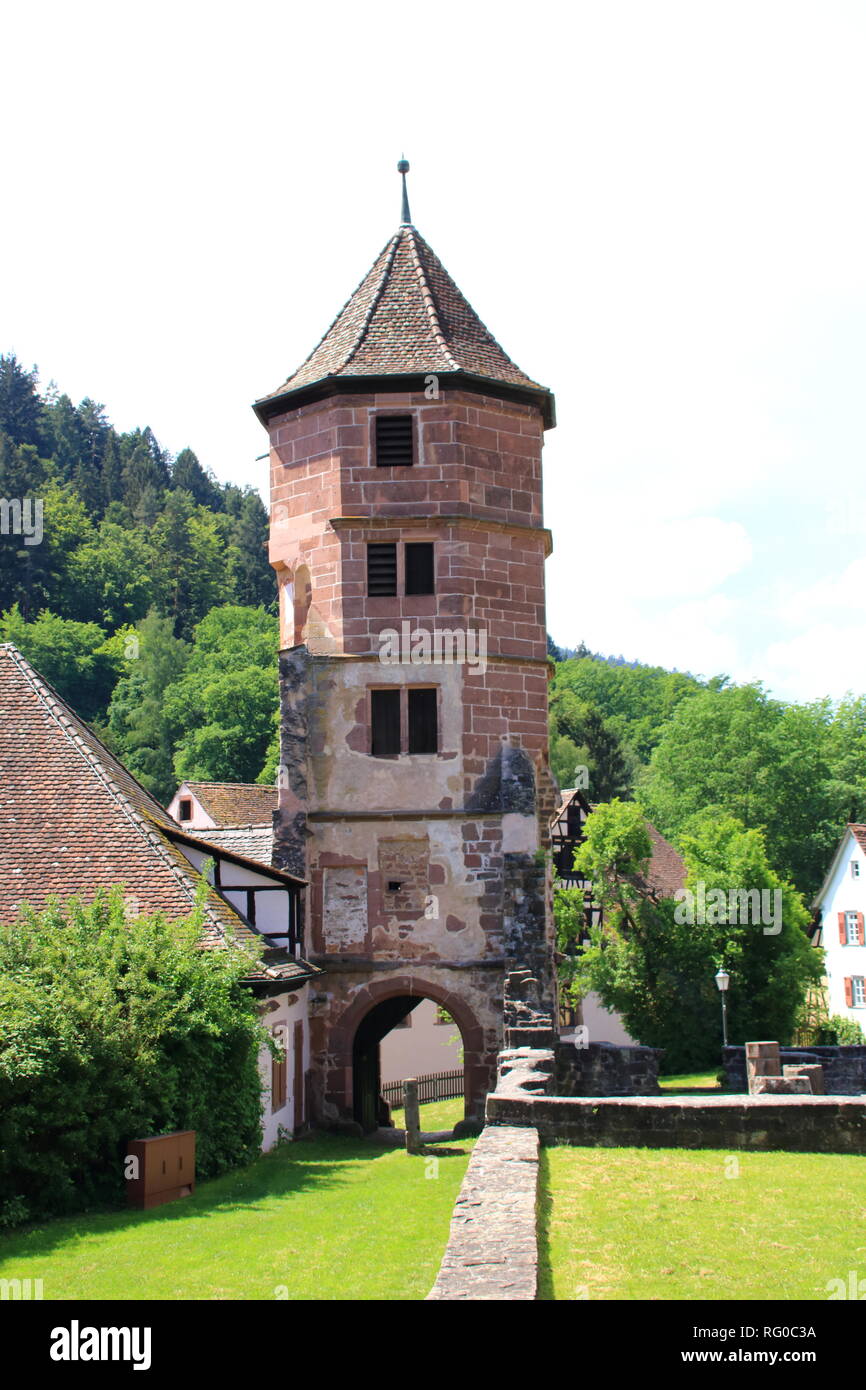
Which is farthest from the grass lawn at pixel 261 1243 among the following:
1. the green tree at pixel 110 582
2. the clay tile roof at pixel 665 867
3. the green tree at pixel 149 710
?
the green tree at pixel 110 582

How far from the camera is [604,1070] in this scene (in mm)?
21844

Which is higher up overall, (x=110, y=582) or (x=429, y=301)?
(x=110, y=582)

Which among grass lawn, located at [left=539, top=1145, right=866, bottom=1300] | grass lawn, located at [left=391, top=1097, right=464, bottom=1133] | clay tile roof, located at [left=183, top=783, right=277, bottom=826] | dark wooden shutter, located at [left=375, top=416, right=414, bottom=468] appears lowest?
grass lawn, located at [left=391, top=1097, right=464, bottom=1133]

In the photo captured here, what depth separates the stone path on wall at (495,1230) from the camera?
23.6 ft

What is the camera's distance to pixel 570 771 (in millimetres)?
67625

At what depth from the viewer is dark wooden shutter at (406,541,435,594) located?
23219 millimetres

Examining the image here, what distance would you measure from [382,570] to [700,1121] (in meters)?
12.4

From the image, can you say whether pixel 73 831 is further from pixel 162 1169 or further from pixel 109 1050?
pixel 162 1169

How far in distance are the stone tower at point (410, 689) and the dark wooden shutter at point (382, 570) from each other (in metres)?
0.03

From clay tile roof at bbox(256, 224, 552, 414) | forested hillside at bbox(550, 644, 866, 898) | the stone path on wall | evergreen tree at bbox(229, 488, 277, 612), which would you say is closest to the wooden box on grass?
the stone path on wall

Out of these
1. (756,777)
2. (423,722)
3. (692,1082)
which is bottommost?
(692,1082)

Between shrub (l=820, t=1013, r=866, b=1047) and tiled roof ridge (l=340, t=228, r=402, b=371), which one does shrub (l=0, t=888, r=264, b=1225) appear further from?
shrub (l=820, t=1013, r=866, b=1047)

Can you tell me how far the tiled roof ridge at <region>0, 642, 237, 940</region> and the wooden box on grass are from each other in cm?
301

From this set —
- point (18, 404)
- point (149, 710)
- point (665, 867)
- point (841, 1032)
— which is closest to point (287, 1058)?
point (841, 1032)
